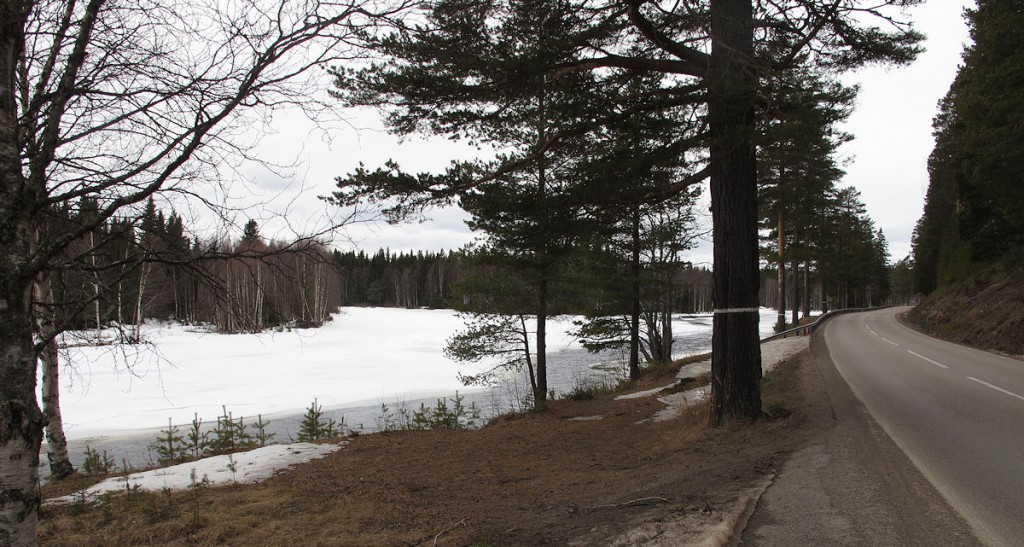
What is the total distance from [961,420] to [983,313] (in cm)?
1781

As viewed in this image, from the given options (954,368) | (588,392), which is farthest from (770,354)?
(588,392)

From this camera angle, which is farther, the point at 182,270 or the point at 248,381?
the point at 248,381

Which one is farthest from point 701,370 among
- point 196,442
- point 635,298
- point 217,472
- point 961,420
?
point 196,442

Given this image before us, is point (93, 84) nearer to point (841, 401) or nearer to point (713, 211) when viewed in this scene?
point (713, 211)

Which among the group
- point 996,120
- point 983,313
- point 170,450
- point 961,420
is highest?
point 996,120

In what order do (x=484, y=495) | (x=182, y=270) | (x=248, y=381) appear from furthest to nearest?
(x=248, y=381) < (x=484, y=495) < (x=182, y=270)

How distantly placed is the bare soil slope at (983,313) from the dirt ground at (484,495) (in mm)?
12654

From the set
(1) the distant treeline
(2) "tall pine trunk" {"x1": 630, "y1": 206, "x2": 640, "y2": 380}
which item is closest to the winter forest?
(1) the distant treeline

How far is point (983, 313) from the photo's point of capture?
20.4 m

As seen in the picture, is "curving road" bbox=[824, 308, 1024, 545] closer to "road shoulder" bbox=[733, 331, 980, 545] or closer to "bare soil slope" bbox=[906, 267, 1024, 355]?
"road shoulder" bbox=[733, 331, 980, 545]

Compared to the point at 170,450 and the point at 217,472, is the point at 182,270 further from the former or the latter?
the point at 170,450

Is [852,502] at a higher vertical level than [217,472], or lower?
higher

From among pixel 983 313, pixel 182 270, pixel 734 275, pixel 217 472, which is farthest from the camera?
pixel 983 313

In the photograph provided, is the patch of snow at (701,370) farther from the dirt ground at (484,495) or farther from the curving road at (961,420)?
the curving road at (961,420)
